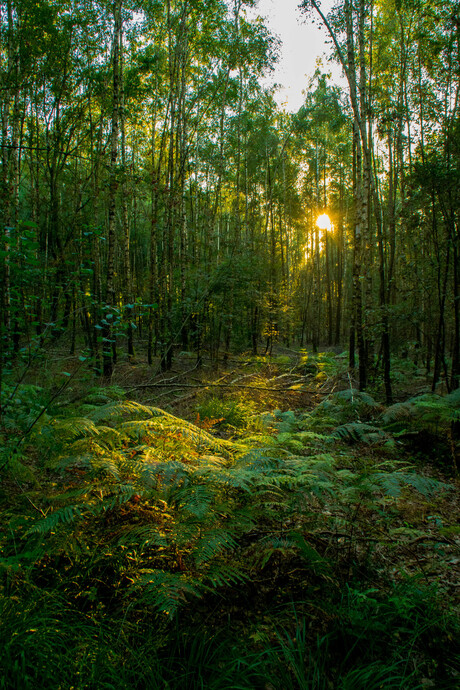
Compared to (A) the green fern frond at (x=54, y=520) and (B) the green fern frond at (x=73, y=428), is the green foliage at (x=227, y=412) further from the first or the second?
(A) the green fern frond at (x=54, y=520)

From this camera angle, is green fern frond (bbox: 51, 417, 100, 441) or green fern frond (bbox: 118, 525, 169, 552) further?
green fern frond (bbox: 51, 417, 100, 441)

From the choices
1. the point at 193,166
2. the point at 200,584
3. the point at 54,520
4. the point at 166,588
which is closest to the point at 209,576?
the point at 200,584

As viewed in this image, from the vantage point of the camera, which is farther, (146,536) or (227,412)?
(227,412)

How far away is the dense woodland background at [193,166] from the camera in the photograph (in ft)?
20.0

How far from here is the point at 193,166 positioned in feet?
43.4

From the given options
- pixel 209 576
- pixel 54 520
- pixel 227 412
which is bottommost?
pixel 209 576

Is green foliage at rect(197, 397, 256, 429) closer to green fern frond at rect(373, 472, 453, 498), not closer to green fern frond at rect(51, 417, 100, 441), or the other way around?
green fern frond at rect(51, 417, 100, 441)

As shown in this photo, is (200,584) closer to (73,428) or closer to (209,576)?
(209,576)

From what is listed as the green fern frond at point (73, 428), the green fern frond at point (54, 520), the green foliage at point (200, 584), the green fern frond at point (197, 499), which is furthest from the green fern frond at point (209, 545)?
the green fern frond at point (73, 428)

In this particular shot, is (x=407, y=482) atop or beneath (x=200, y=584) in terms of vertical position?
atop

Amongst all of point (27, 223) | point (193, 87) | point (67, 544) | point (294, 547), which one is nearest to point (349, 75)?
point (27, 223)

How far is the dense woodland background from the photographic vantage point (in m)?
6.09

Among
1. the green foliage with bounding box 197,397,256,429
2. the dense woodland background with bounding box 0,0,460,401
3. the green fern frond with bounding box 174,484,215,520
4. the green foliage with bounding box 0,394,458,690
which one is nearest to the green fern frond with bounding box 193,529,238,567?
the green foliage with bounding box 0,394,458,690

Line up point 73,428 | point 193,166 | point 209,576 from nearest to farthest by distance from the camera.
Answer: point 209,576
point 73,428
point 193,166
